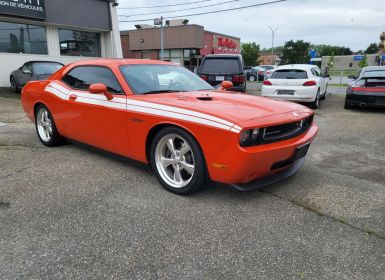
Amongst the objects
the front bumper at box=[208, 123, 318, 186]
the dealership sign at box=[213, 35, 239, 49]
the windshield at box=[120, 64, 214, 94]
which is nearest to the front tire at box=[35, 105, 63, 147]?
the windshield at box=[120, 64, 214, 94]

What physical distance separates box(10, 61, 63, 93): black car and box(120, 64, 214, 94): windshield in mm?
8327

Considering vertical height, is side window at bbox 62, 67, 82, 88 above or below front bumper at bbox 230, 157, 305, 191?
above

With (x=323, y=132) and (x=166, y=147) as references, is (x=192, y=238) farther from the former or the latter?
(x=323, y=132)

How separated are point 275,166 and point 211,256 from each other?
1.16 metres

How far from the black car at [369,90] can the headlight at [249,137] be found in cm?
728

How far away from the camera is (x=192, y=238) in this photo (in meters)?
2.59

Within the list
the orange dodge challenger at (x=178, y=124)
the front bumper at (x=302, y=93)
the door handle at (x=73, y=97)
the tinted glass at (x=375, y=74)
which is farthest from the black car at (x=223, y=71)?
the door handle at (x=73, y=97)

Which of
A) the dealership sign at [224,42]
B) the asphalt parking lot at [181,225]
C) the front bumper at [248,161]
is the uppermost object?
the dealership sign at [224,42]

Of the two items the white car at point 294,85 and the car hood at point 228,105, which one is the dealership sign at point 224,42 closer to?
the white car at point 294,85

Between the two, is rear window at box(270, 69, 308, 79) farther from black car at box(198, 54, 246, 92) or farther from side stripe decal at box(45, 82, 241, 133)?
side stripe decal at box(45, 82, 241, 133)

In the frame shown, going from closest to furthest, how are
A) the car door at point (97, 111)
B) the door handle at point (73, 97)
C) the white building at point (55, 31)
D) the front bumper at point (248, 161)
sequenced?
1. the front bumper at point (248, 161)
2. the car door at point (97, 111)
3. the door handle at point (73, 97)
4. the white building at point (55, 31)

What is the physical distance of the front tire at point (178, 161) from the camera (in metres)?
3.12

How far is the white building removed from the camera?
45.4 feet

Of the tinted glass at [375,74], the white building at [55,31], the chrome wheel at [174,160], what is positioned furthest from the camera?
the white building at [55,31]
